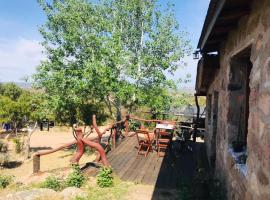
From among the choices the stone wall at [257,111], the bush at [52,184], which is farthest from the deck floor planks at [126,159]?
the stone wall at [257,111]

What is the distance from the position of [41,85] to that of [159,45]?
605 centimetres

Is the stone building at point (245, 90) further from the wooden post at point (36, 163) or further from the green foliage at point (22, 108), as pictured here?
the green foliage at point (22, 108)

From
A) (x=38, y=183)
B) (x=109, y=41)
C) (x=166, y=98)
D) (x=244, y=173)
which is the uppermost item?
(x=109, y=41)

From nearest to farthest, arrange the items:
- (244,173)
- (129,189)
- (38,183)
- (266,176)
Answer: (266,176), (244,173), (129,189), (38,183)

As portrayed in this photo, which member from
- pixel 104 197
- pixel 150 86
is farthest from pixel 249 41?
pixel 150 86

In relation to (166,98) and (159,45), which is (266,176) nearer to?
(166,98)

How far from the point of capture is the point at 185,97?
15.8m

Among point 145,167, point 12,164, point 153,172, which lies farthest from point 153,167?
point 12,164

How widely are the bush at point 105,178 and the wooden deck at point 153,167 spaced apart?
0.50 m

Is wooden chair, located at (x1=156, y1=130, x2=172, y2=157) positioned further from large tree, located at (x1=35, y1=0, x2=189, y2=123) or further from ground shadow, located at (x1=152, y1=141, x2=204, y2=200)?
large tree, located at (x1=35, y1=0, x2=189, y2=123)

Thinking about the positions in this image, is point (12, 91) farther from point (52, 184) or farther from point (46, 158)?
point (52, 184)

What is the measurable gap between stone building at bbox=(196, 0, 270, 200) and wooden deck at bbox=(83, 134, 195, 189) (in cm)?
205

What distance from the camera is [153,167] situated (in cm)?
A: 788

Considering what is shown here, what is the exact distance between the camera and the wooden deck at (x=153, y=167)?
6.91 meters
